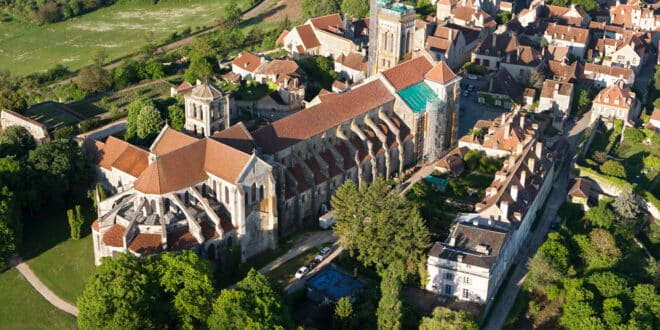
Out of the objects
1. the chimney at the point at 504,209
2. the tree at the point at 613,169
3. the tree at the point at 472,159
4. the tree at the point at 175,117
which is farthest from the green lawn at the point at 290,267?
the tree at the point at 613,169

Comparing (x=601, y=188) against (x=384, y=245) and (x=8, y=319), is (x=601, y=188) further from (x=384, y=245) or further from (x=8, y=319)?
(x=8, y=319)

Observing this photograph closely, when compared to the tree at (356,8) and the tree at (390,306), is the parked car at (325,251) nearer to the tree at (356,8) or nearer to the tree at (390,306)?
the tree at (390,306)

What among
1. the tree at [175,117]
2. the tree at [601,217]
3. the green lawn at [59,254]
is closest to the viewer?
the green lawn at [59,254]

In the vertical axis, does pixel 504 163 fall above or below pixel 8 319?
above

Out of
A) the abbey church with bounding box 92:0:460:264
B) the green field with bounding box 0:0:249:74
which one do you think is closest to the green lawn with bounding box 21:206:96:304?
the abbey church with bounding box 92:0:460:264

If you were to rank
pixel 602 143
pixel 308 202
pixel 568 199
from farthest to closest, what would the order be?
pixel 602 143 → pixel 568 199 → pixel 308 202

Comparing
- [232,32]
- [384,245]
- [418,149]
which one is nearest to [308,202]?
[384,245]

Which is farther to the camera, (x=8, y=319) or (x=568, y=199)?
(x=568, y=199)
